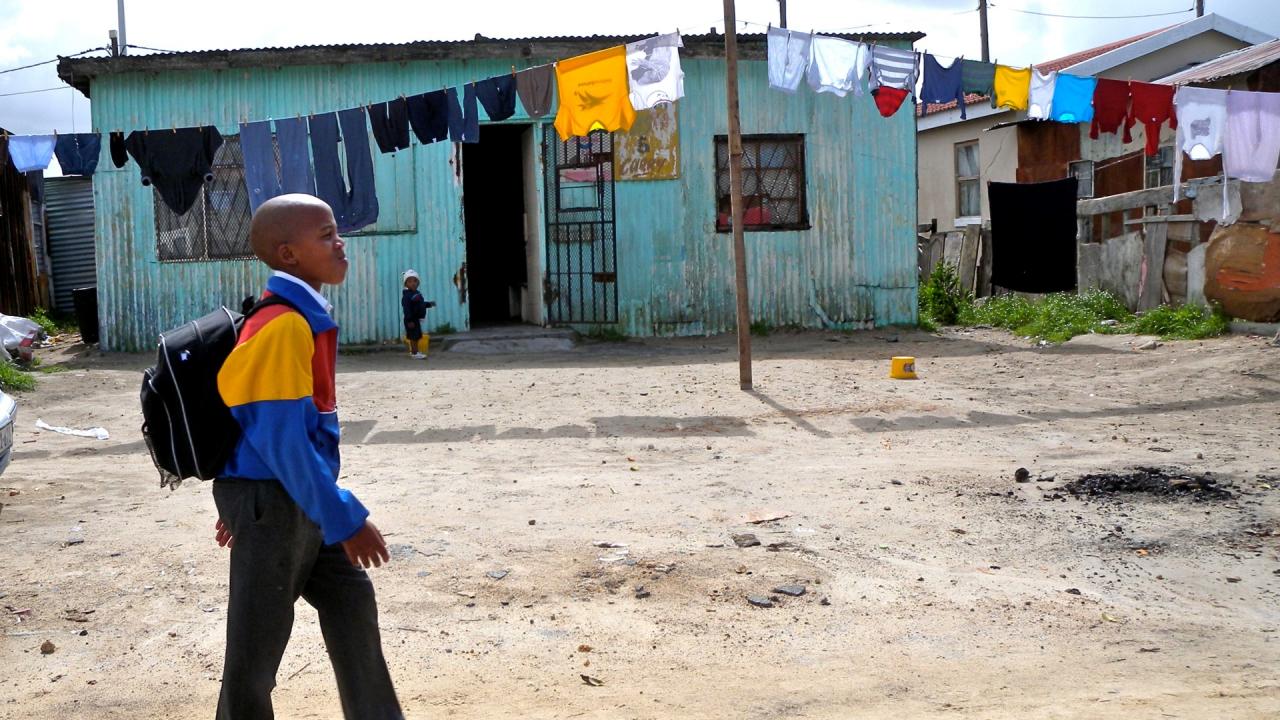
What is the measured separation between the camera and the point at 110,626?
448 cm

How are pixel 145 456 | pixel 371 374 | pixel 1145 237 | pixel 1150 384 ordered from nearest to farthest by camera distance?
pixel 145 456, pixel 1150 384, pixel 371 374, pixel 1145 237

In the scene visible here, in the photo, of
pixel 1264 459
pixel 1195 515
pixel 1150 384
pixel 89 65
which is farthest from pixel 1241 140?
pixel 89 65

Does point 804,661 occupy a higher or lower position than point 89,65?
lower

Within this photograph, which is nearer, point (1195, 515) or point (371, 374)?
point (1195, 515)

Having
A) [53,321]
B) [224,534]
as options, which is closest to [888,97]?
[224,534]

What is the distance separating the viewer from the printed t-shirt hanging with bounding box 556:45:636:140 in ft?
34.1

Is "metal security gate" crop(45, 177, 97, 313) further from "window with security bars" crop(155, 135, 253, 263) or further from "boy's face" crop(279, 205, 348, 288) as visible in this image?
"boy's face" crop(279, 205, 348, 288)

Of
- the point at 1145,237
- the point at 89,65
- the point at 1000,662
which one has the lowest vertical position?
the point at 1000,662

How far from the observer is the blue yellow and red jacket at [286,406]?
2.50 meters

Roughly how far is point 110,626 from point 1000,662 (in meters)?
3.35

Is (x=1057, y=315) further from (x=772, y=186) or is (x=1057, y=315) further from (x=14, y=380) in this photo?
(x=14, y=380)

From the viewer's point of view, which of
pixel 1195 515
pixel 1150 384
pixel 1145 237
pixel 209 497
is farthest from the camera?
pixel 1145 237

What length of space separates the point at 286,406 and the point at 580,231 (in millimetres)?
12373

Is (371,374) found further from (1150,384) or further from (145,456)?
(1150,384)
